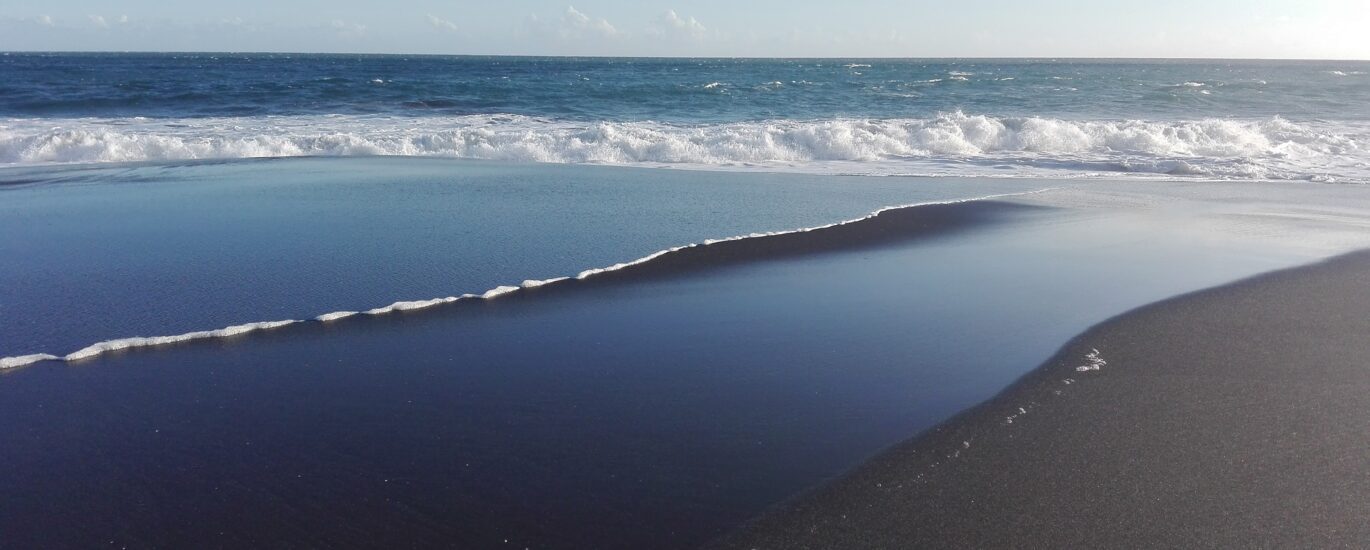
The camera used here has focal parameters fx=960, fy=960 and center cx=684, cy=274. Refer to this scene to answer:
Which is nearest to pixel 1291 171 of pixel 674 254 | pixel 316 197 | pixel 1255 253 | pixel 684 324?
pixel 1255 253

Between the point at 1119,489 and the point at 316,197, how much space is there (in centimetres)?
921

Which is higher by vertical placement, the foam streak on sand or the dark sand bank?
the foam streak on sand

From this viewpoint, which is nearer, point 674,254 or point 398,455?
point 398,455

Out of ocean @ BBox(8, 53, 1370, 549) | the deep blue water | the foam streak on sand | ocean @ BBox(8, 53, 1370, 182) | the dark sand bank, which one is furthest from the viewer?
the deep blue water

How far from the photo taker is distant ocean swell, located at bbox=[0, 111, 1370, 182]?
15906 millimetres

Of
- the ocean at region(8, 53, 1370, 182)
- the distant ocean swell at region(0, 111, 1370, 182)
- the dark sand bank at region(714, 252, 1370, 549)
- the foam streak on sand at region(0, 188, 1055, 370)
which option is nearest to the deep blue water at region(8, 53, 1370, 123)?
the ocean at region(8, 53, 1370, 182)

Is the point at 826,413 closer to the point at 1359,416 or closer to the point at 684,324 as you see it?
the point at 684,324

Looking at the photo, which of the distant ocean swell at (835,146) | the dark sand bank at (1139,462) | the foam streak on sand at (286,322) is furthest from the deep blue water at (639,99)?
the dark sand bank at (1139,462)

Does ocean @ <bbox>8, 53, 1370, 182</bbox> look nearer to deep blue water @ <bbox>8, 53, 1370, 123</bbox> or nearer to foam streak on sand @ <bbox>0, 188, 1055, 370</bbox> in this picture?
deep blue water @ <bbox>8, 53, 1370, 123</bbox>

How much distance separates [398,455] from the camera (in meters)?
3.94

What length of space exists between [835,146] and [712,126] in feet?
18.3

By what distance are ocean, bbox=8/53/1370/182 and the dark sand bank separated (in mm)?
9987

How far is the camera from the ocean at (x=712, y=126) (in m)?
16.7

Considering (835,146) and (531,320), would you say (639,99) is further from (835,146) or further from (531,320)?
(531,320)
